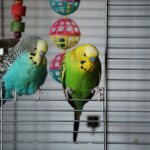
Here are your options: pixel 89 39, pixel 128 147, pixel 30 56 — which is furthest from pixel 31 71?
pixel 128 147

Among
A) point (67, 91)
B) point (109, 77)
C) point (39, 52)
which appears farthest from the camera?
point (109, 77)

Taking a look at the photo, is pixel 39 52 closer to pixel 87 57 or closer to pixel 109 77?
pixel 87 57

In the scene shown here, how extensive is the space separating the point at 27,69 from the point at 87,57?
0.17 m

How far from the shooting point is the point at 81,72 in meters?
1.20

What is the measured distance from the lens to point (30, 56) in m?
1.16

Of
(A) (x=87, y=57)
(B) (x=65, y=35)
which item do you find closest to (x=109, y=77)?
(B) (x=65, y=35)

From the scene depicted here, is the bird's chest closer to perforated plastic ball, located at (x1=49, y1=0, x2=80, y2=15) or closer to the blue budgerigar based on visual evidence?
the blue budgerigar

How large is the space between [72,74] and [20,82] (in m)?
0.15

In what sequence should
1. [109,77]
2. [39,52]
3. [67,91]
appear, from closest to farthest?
[39,52] < [67,91] < [109,77]

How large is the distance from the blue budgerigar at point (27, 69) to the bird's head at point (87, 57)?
0.10 m

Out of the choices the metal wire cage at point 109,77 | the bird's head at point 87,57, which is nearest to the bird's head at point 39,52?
the bird's head at point 87,57

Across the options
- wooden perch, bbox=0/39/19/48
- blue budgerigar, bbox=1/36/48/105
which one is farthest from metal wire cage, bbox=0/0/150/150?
blue budgerigar, bbox=1/36/48/105

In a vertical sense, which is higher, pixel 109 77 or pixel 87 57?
pixel 87 57

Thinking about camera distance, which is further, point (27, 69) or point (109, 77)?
point (109, 77)
